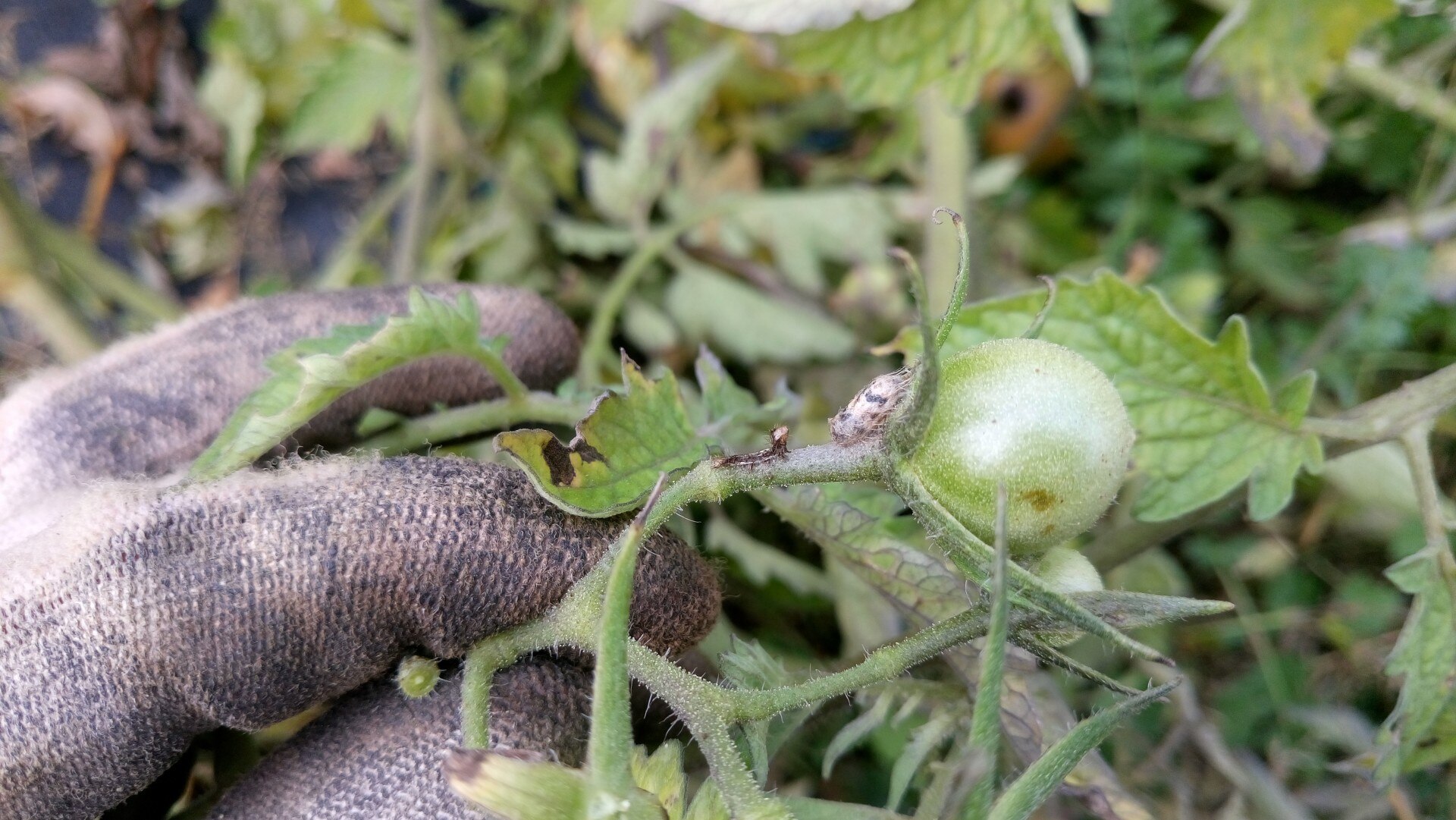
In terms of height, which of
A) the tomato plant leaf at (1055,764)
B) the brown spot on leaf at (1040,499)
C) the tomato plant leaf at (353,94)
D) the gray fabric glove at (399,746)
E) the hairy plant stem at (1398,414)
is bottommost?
the hairy plant stem at (1398,414)

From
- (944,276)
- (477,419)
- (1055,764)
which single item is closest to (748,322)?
(944,276)

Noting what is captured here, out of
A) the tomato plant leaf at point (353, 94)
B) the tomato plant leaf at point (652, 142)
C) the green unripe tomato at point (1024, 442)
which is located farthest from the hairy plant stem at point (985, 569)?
the tomato plant leaf at point (353, 94)

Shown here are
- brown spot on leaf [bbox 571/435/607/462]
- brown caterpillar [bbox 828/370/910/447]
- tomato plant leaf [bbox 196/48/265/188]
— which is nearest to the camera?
brown caterpillar [bbox 828/370/910/447]

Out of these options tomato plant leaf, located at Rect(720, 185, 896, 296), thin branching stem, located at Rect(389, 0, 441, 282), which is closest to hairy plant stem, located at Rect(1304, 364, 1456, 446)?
tomato plant leaf, located at Rect(720, 185, 896, 296)

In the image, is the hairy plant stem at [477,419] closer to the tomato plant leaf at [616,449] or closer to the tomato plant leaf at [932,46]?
the tomato plant leaf at [616,449]

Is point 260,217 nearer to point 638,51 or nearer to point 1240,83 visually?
point 638,51

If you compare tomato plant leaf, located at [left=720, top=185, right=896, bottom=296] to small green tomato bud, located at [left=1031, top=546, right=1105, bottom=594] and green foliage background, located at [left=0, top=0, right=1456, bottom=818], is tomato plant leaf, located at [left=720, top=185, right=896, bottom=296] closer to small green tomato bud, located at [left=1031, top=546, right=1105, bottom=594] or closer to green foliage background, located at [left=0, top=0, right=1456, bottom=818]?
green foliage background, located at [left=0, top=0, right=1456, bottom=818]

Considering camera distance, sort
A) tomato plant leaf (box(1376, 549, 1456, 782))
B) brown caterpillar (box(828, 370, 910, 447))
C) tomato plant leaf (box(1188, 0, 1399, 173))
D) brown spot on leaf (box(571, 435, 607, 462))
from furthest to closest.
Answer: tomato plant leaf (box(1188, 0, 1399, 173)) < tomato plant leaf (box(1376, 549, 1456, 782)) < brown spot on leaf (box(571, 435, 607, 462)) < brown caterpillar (box(828, 370, 910, 447))

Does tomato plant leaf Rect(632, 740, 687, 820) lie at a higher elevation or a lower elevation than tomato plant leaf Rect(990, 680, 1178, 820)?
lower
